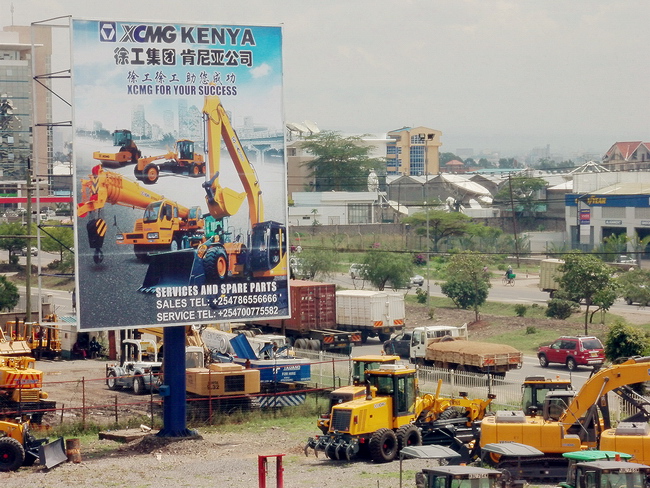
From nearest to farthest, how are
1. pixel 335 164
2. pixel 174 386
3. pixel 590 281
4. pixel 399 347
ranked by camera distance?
pixel 174 386
pixel 399 347
pixel 590 281
pixel 335 164

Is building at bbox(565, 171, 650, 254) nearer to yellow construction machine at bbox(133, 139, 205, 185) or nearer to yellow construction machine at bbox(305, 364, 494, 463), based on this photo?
yellow construction machine at bbox(305, 364, 494, 463)

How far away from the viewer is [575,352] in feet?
123

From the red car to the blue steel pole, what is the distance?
57.2 ft

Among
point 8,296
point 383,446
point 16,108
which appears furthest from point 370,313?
point 16,108

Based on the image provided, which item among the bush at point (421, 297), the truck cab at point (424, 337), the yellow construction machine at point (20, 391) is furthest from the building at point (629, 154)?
the yellow construction machine at point (20, 391)

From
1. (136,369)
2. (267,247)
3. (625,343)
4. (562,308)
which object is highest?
(267,247)

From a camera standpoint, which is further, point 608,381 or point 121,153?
point 121,153

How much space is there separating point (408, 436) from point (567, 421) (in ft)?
11.6

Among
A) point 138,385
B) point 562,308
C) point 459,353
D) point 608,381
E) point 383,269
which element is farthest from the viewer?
point 383,269

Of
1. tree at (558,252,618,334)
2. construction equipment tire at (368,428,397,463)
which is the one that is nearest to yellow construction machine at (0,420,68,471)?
construction equipment tire at (368,428,397,463)

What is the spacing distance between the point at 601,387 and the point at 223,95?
1039 cm

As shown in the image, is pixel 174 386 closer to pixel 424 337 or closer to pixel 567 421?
pixel 567 421

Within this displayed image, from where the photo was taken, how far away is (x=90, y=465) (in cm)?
2267

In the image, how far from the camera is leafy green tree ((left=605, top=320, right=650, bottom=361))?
33844 millimetres
